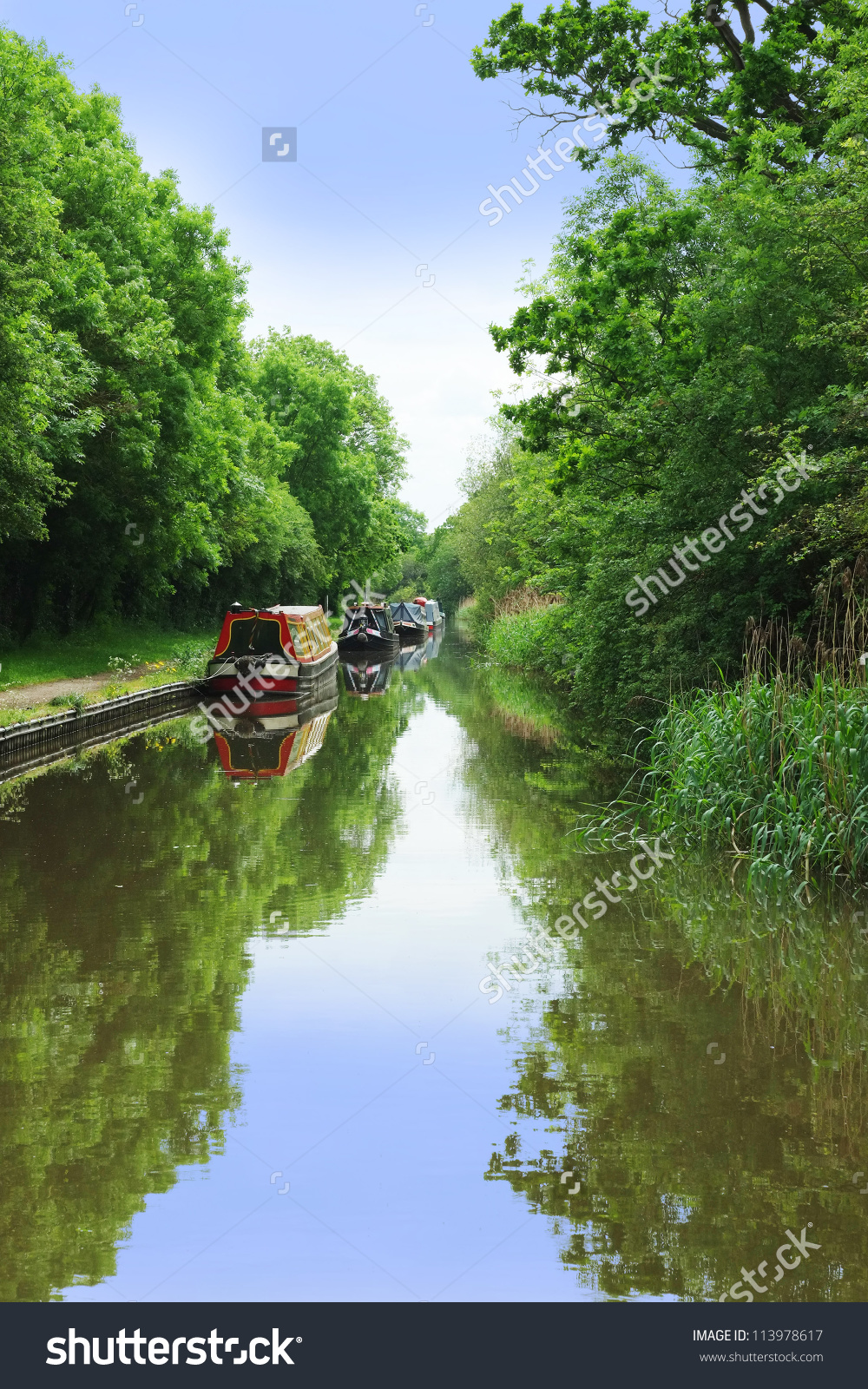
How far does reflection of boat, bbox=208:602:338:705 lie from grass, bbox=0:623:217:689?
3.77 ft

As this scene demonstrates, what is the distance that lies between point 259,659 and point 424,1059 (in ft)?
60.0

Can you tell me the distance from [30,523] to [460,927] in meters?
13.8

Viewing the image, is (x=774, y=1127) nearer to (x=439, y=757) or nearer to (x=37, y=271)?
(x=439, y=757)

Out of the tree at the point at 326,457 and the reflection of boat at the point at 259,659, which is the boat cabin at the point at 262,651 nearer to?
the reflection of boat at the point at 259,659

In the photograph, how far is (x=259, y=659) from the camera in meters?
23.5

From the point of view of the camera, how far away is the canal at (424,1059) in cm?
404

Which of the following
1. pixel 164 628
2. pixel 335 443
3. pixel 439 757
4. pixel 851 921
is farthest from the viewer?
pixel 335 443

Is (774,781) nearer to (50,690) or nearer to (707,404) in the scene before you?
(707,404)

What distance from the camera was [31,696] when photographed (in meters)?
19.1

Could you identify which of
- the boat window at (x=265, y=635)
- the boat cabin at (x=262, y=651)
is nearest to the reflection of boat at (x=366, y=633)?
the boat cabin at (x=262, y=651)

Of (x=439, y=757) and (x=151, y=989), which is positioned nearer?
(x=151, y=989)

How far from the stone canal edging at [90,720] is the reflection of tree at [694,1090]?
7.89 m

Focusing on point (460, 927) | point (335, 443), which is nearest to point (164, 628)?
point (335, 443)
